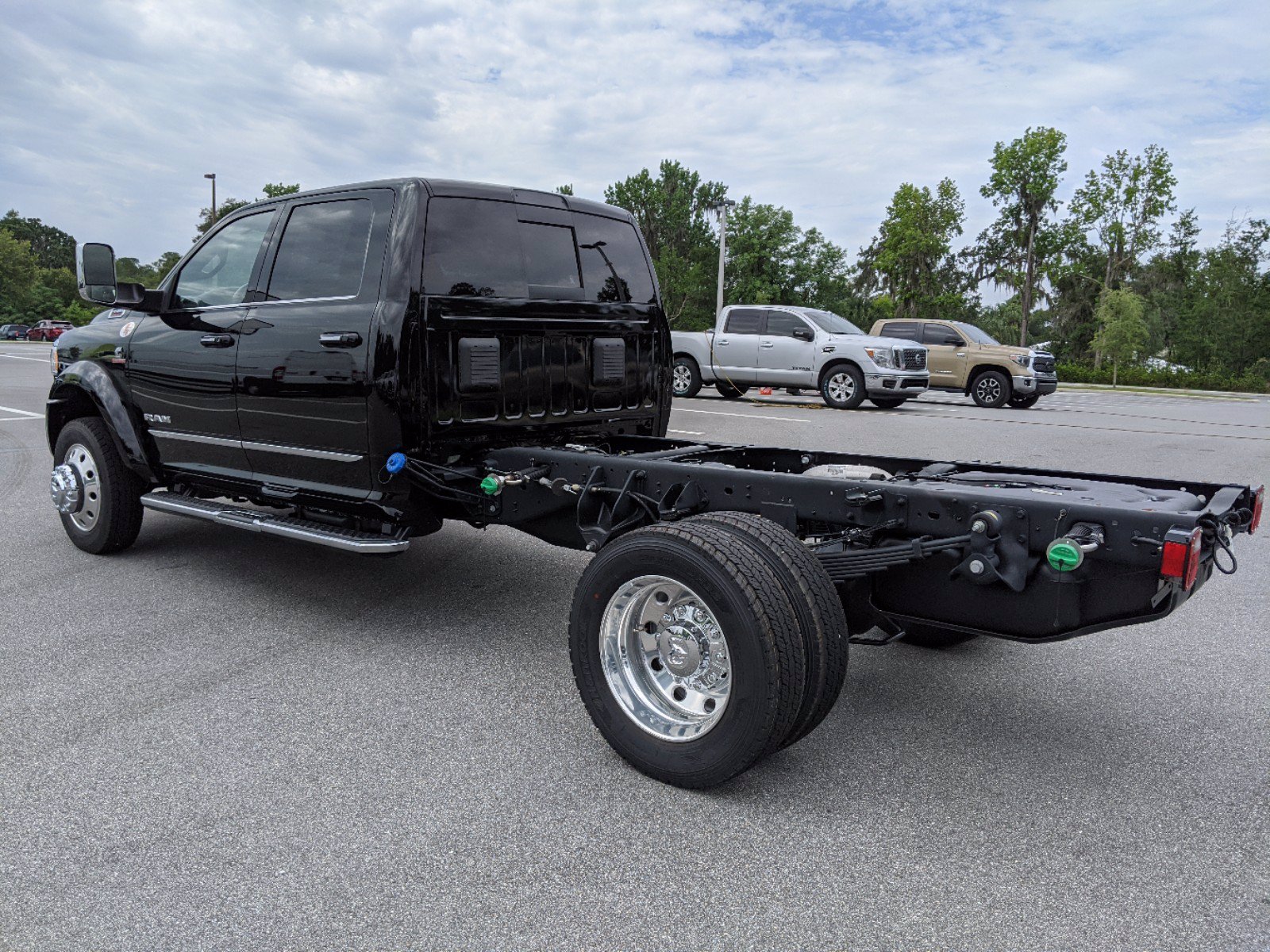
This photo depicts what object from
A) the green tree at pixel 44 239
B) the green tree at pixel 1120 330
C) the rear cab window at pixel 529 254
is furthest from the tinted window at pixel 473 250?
the green tree at pixel 44 239

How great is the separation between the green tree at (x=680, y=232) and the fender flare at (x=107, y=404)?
6128 centimetres

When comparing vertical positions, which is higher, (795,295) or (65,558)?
(795,295)

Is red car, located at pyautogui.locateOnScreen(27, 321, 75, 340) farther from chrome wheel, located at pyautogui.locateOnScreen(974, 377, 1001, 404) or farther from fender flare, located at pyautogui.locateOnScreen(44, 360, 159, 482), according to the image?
fender flare, located at pyautogui.locateOnScreen(44, 360, 159, 482)

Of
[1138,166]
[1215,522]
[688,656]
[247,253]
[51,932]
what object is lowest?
[51,932]

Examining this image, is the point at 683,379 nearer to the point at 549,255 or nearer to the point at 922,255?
the point at 549,255

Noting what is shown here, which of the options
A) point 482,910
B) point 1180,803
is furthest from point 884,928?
point 1180,803

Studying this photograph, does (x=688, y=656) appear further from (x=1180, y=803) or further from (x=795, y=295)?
(x=795, y=295)

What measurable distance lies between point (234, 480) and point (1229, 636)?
5.10m

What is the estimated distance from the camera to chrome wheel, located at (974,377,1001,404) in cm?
2112

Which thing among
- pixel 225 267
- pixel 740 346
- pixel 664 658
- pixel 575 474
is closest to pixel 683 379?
pixel 740 346

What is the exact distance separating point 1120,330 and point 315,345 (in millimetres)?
45997

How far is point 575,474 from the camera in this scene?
13.0 ft

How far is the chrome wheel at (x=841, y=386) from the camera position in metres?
18.3

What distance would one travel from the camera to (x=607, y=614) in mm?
3262
